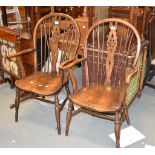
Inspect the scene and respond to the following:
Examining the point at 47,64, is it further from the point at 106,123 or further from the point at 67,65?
the point at 106,123

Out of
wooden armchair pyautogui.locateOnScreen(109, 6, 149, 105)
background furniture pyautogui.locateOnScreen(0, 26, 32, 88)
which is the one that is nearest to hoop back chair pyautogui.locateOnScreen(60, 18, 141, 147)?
wooden armchair pyautogui.locateOnScreen(109, 6, 149, 105)

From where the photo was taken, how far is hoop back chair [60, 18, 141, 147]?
1810 millimetres

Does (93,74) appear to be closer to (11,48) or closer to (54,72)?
(54,72)

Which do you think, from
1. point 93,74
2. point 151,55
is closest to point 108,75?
point 93,74

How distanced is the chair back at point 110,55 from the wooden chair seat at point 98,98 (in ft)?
0.36

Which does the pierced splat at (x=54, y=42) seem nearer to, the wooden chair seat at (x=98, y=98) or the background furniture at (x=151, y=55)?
the wooden chair seat at (x=98, y=98)

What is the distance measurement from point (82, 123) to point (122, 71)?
650 mm

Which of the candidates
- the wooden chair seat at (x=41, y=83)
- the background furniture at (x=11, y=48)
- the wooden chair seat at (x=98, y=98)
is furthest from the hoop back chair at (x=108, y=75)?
the background furniture at (x=11, y=48)

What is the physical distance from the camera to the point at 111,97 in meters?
1.92

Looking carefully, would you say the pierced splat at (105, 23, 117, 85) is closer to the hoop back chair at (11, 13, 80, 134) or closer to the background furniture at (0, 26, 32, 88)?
the hoop back chair at (11, 13, 80, 134)

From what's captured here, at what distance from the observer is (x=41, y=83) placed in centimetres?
215
